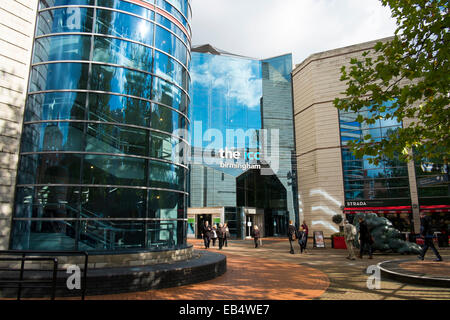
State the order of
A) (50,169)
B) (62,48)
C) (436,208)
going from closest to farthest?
1. (50,169)
2. (62,48)
3. (436,208)

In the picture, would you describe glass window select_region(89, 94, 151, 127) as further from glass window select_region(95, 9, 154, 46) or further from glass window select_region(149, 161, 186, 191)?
glass window select_region(95, 9, 154, 46)

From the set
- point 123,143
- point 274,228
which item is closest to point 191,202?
point 274,228

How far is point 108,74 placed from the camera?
923 centimetres

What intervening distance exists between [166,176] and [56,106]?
3764 mm

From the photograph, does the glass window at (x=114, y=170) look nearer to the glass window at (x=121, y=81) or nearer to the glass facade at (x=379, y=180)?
the glass window at (x=121, y=81)

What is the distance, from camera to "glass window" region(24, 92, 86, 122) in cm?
873

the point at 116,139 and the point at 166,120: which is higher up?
the point at 166,120

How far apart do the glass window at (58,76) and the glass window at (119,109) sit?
1.94ft

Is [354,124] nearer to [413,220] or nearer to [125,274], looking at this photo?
[413,220]

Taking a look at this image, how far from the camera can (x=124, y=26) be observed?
9711 mm

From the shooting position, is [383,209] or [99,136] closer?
[99,136]

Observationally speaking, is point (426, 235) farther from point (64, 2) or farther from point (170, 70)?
point (64, 2)

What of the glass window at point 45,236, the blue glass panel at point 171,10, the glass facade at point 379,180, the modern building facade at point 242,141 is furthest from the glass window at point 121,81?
the glass facade at point 379,180

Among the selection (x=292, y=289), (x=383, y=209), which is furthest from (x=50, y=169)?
(x=383, y=209)
